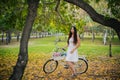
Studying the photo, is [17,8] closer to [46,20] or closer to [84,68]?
[46,20]

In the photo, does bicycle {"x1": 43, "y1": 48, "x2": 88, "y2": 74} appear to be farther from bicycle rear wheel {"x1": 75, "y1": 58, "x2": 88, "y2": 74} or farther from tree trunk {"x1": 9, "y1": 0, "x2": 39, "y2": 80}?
tree trunk {"x1": 9, "y1": 0, "x2": 39, "y2": 80}

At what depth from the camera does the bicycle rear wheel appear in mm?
11154

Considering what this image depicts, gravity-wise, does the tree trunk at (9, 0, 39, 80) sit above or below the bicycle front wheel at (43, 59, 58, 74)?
above

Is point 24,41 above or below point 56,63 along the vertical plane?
above

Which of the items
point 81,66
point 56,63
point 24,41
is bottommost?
point 81,66

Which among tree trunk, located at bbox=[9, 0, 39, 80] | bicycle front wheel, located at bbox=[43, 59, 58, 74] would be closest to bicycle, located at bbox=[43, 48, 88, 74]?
bicycle front wheel, located at bbox=[43, 59, 58, 74]

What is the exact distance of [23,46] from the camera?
8633 mm

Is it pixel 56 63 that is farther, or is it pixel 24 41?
pixel 56 63

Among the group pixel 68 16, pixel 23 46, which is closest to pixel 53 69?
pixel 23 46

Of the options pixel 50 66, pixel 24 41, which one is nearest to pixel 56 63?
pixel 50 66

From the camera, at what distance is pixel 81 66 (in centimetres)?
1134

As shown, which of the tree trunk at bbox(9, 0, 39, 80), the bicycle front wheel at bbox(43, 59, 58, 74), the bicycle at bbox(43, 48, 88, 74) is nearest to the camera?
the tree trunk at bbox(9, 0, 39, 80)

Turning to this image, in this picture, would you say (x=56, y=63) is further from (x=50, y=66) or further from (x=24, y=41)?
(x=24, y=41)

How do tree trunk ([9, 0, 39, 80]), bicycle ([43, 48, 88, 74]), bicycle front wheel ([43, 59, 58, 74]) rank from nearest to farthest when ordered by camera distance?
tree trunk ([9, 0, 39, 80]) → bicycle ([43, 48, 88, 74]) → bicycle front wheel ([43, 59, 58, 74])
